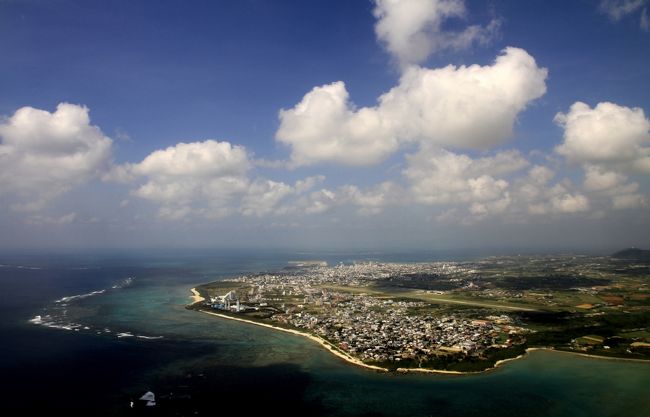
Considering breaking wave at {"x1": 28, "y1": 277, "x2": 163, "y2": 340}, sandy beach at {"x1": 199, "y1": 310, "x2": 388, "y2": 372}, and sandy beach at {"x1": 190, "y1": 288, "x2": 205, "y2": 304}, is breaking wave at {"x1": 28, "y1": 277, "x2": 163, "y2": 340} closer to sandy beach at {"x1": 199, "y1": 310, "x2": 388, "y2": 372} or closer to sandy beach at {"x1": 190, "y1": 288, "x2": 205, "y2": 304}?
sandy beach at {"x1": 199, "y1": 310, "x2": 388, "y2": 372}

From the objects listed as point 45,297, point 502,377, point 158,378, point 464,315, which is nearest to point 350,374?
point 502,377

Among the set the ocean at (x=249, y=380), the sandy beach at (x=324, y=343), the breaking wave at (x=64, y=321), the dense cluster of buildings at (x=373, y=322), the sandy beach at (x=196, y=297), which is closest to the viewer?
the ocean at (x=249, y=380)

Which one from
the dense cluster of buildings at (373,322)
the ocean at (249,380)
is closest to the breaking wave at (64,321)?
the ocean at (249,380)

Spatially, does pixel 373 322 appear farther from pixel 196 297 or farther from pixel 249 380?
pixel 196 297

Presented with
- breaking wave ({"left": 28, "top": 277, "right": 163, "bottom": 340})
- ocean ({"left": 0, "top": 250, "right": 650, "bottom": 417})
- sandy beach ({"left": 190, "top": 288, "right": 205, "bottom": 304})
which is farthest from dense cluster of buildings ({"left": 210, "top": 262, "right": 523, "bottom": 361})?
breaking wave ({"left": 28, "top": 277, "right": 163, "bottom": 340})

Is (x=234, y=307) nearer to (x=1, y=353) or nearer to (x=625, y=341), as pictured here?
(x=1, y=353)

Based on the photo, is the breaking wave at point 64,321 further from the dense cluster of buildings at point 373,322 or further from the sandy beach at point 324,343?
the dense cluster of buildings at point 373,322

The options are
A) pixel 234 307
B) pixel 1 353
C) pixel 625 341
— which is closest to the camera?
pixel 1 353

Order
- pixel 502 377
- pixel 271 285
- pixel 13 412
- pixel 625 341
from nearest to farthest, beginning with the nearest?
pixel 13 412
pixel 502 377
pixel 625 341
pixel 271 285
